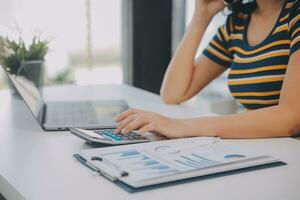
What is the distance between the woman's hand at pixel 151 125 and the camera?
3.67 feet

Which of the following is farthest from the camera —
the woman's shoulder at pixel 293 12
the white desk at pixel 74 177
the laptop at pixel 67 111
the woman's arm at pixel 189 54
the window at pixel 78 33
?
the window at pixel 78 33

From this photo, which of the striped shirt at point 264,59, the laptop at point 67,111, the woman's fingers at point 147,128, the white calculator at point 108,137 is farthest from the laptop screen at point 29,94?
the striped shirt at point 264,59

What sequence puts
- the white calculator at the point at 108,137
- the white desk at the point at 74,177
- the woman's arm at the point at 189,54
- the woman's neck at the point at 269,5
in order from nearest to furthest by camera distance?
the white desk at the point at 74,177 < the white calculator at the point at 108,137 < the woman's neck at the point at 269,5 < the woman's arm at the point at 189,54

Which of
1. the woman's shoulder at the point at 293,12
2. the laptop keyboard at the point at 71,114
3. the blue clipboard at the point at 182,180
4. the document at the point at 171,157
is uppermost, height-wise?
the woman's shoulder at the point at 293,12

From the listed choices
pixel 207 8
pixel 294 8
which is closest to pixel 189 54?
pixel 207 8

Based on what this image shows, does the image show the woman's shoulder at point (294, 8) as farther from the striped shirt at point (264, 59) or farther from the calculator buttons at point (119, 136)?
the calculator buttons at point (119, 136)

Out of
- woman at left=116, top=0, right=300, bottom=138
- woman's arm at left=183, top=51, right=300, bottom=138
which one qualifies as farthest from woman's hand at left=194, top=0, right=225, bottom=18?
woman's arm at left=183, top=51, right=300, bottom=138

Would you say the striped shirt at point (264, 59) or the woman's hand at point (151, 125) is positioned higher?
the striped shirt at point (264, 59)

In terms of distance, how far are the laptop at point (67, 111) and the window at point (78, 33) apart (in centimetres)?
70

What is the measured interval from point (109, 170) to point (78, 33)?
1.51 meters

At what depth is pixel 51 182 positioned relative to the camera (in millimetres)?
870

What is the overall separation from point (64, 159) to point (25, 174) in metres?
0.11

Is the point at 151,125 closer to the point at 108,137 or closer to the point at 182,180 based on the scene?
the point at 108,137

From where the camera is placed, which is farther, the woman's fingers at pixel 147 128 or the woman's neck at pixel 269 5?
the woman's neck at pixel 269 5
